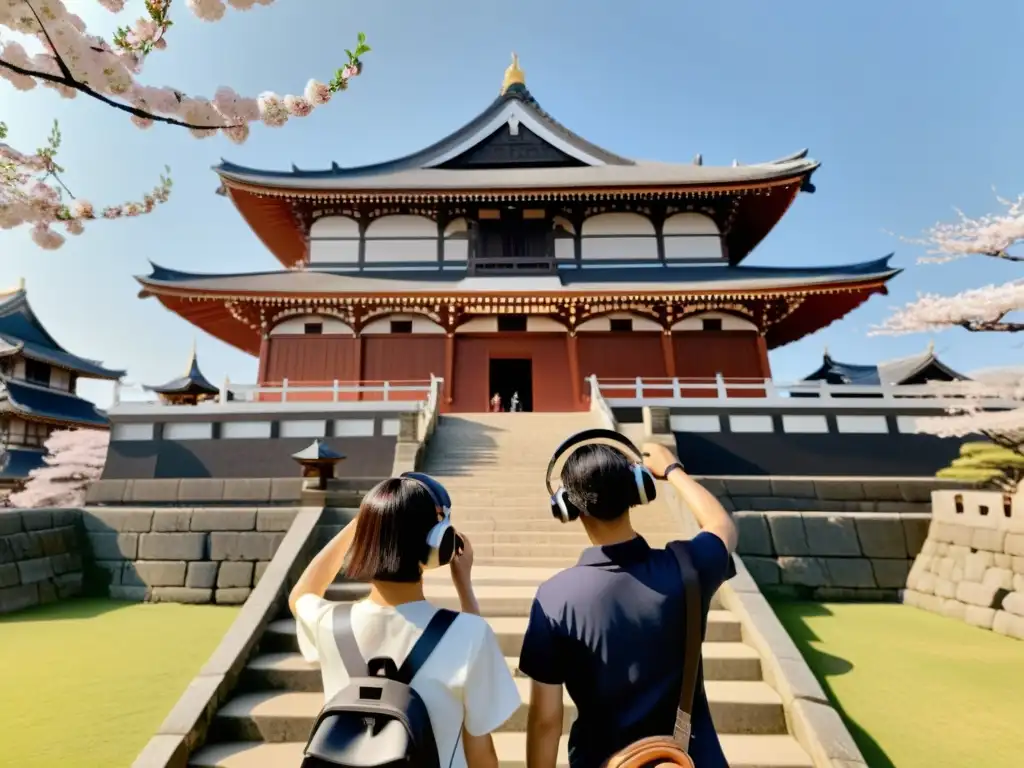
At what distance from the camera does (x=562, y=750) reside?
12.5 ft

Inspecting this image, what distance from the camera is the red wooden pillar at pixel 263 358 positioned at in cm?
1458

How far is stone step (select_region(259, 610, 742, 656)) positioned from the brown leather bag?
322 centimetres

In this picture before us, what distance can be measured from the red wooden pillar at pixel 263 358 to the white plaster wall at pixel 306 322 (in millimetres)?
239

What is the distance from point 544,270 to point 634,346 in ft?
11.3

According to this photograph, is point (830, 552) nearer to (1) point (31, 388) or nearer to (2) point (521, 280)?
(2) point (521, 280)

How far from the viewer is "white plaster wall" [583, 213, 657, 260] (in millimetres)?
16922

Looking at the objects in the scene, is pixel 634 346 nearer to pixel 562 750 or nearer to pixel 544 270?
pixel 544 270

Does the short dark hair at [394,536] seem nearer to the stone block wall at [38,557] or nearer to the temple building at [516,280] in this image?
the stone block wall at [38,557]

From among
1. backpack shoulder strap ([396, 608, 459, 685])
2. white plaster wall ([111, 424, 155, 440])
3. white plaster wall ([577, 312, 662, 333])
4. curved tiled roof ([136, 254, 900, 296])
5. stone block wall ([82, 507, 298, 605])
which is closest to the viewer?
backpack shoulder strap ([396, 608, 459, 685])

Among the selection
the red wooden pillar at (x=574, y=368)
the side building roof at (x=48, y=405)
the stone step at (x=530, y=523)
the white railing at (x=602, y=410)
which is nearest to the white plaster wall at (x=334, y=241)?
the red wooden pillar at (x=574, y=368)

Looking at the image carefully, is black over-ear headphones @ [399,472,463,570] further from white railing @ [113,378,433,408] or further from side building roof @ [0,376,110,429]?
side building roof @ [0,376,110,429]

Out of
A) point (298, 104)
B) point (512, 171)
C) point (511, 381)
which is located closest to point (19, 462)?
point (511, 381)

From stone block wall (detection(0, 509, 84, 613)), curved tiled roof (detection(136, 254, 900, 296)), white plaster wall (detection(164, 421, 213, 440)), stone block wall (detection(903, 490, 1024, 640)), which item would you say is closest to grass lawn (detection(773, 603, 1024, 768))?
stone block wall (detection(903, 490, 1024, 640))

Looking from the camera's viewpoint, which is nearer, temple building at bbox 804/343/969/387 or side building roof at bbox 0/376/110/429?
temple building at bbox 804/343/969/387
